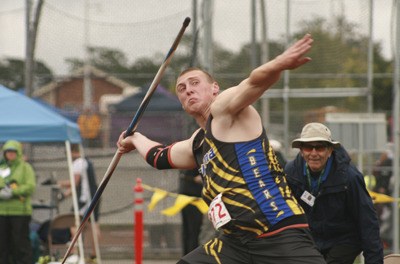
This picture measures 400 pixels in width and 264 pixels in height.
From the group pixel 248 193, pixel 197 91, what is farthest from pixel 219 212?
pixel 197 91

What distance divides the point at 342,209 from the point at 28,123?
6667 millimetres

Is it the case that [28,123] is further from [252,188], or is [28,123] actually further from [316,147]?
[252,188]

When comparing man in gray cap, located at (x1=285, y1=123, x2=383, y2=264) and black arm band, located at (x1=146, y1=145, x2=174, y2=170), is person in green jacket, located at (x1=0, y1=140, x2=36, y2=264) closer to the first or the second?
man in gray cap, located at (x1=285, y1=123, x2=383, y2=264)

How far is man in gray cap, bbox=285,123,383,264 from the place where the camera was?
270 inches

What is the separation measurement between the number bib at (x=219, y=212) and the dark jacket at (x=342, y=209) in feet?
5.21

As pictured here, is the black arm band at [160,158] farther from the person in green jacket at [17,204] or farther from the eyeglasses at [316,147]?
the person in green jacket at [17,204]

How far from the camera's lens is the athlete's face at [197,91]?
19.1 feet

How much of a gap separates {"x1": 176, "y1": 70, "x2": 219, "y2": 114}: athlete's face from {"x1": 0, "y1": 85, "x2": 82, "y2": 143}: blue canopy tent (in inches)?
281

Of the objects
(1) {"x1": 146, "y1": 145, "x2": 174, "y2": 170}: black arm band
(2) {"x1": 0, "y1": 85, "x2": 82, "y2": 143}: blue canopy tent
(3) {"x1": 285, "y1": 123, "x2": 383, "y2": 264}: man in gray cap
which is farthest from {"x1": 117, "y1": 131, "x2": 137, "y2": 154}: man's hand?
(2) {"x1": 0, "y1": 85, "x2": 82, "y2": 143}: blue canopy tent

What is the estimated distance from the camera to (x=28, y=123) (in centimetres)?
1274

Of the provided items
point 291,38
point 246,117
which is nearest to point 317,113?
point 291,38

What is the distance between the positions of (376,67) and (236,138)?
72.0 feet

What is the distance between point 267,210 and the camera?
214 inches

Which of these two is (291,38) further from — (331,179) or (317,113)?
(331,179)
